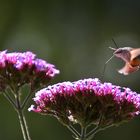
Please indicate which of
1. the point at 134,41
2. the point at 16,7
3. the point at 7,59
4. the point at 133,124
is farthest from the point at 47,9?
the point at 7,59

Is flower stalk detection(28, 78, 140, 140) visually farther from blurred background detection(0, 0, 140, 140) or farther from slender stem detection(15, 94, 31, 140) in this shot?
blurred background detection(0, 0, 140, 140)

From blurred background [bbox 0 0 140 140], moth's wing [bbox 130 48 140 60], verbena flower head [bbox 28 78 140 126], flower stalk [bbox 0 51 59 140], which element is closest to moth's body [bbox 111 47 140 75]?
moth's wing [bbox 130 48 140 60]

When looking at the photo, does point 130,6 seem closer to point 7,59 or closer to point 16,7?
point 16,7

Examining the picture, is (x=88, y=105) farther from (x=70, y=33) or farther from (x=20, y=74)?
(x=70, y=33)

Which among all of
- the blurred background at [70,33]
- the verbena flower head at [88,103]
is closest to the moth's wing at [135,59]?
the verbena flower head at [88,103]

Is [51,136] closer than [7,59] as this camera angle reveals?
No

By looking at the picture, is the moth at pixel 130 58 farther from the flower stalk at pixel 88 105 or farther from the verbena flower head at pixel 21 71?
the verbena flower head at pixel 21 71

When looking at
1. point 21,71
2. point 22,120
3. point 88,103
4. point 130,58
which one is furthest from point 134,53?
point 22,120
